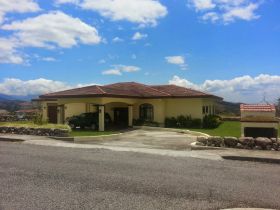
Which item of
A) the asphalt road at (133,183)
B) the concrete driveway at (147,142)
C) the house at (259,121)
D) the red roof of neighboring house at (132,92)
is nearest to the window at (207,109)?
the red roof of neighboring house at (132,92)

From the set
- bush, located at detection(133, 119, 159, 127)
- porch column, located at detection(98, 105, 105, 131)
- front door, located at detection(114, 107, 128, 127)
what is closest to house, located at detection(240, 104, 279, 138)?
porch column, located at detection(98, 105, 105, 131)

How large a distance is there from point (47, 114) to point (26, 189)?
30205 mm

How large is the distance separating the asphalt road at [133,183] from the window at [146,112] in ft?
68.9

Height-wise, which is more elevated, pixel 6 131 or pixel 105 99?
pixel 105 99

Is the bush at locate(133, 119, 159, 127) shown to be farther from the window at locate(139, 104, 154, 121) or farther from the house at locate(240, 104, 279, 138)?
the house at locate(240, 104, 279, 138)

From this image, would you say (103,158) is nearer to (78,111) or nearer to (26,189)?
(26,189)

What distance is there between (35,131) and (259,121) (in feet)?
42.9

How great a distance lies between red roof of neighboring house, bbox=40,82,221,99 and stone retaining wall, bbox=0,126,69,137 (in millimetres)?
6637

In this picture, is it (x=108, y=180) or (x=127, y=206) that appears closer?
(x=127, y=206)

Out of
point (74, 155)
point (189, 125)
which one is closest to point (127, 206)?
point (74, 155)

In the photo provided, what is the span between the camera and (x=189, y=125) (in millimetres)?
34000

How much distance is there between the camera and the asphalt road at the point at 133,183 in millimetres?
8367

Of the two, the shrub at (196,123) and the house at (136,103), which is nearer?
the house at (136,103)

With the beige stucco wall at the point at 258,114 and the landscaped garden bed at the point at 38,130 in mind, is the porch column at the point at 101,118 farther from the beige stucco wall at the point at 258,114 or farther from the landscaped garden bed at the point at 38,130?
the beige stucco wall at the point at 258,114
